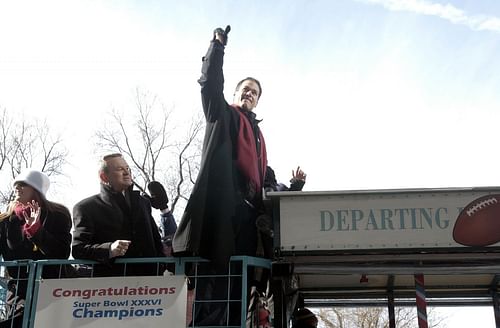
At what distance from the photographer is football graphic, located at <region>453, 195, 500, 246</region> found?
4.75 meters

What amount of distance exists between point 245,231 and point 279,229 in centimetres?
58

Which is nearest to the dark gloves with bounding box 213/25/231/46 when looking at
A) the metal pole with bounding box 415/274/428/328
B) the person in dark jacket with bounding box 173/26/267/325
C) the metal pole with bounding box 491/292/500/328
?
the person in dark jacket with bounding box 173/26/267/325

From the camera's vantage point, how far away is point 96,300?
488cm

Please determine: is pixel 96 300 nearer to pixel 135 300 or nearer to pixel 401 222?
pixel 135 300

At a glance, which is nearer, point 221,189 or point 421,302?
point 421,302

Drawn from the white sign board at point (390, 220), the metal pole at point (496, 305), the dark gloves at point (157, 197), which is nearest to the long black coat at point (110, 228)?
the dark gloves at point (157, 197)

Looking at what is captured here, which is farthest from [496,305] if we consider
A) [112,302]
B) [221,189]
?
[112,302]

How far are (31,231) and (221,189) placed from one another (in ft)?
6.39

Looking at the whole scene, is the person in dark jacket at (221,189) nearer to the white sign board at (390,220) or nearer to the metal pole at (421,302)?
the white sign board at (390,220)

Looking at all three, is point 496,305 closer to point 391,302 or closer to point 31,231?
point 391,302

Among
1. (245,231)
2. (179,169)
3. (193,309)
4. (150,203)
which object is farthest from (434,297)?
(179,169)

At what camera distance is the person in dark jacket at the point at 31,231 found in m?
5.32

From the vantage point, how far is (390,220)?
486 cm

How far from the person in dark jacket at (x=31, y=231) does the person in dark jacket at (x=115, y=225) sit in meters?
0.33
